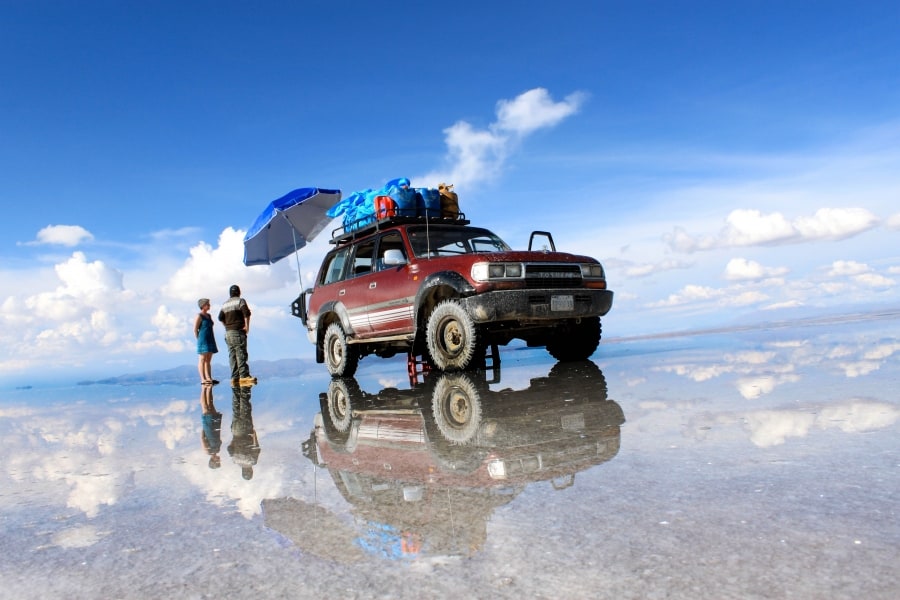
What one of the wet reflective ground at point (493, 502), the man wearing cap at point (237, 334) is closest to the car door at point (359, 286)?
the man wearing cap at point (237, 334)

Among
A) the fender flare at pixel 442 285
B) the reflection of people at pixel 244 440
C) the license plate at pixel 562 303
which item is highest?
the fender flare at pixel 442 285

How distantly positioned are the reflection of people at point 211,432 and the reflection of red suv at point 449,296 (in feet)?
8.57

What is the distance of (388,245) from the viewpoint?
9.32m

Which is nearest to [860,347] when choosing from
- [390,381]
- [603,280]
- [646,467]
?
[603,280]

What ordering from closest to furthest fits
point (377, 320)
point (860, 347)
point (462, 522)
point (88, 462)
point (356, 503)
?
1. point (462, 522)
2. point (356, 503)
3. point (88, 462)
4. point (860, 347)
5. point (377, 320)

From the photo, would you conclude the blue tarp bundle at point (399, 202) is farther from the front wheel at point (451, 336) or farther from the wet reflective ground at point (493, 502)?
the wet reflective ground at point (493, 502)

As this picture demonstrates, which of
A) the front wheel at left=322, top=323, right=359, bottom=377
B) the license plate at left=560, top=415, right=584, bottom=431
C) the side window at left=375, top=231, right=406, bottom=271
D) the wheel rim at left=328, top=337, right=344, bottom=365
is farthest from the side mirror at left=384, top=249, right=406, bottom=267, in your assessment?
the license plate at left=560, top=415, right=584, bottom=431

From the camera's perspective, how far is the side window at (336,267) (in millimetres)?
→ 10297

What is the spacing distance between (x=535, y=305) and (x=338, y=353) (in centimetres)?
405

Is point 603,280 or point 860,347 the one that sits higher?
point 603,280

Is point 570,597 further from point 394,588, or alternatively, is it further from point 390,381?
point 390,381

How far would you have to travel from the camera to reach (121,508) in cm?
285

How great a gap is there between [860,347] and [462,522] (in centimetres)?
Answer: 845

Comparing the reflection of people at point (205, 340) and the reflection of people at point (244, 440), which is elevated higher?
the reflection of people at point (205, 340)
